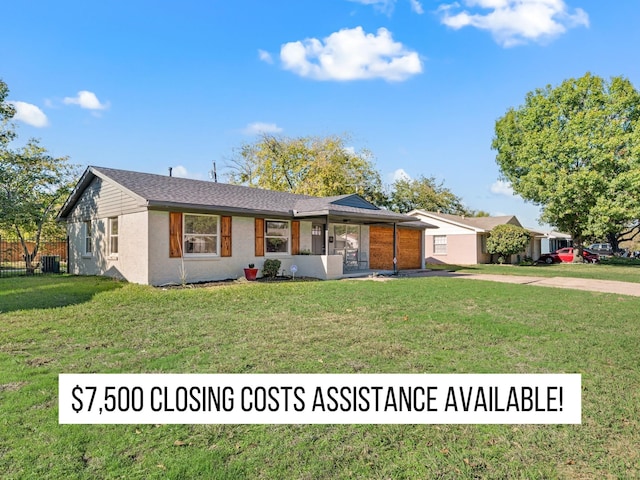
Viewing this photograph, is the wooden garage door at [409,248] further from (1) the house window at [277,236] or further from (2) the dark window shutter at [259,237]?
(2) the dark window shutter at [259,237]

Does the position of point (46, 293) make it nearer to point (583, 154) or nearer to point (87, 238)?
point (87, 238)

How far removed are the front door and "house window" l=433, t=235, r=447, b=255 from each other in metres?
14.1

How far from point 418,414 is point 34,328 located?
20.5 feet

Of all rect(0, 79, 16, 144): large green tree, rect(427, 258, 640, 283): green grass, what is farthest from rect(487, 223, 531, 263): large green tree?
rect(0, 79, 16, 144): large green tree

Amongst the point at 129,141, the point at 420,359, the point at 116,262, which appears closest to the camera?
the point at 420,359

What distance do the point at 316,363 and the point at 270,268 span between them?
382 inches

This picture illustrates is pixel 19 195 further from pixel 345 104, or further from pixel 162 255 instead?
pixel 345 104

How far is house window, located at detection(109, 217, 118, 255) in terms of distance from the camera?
45.8 feet

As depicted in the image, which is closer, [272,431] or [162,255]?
[272,431]

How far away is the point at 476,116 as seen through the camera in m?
15.8

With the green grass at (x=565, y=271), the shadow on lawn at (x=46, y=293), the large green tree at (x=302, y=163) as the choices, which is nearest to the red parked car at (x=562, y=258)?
the green grass at (x=565, y=271)

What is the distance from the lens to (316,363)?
4625 mm

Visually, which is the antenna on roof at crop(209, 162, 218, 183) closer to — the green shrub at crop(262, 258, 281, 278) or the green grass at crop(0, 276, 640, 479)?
the green shrub at crop(262, 258, 281, 278)

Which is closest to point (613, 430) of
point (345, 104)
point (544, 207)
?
point (345, 104)
